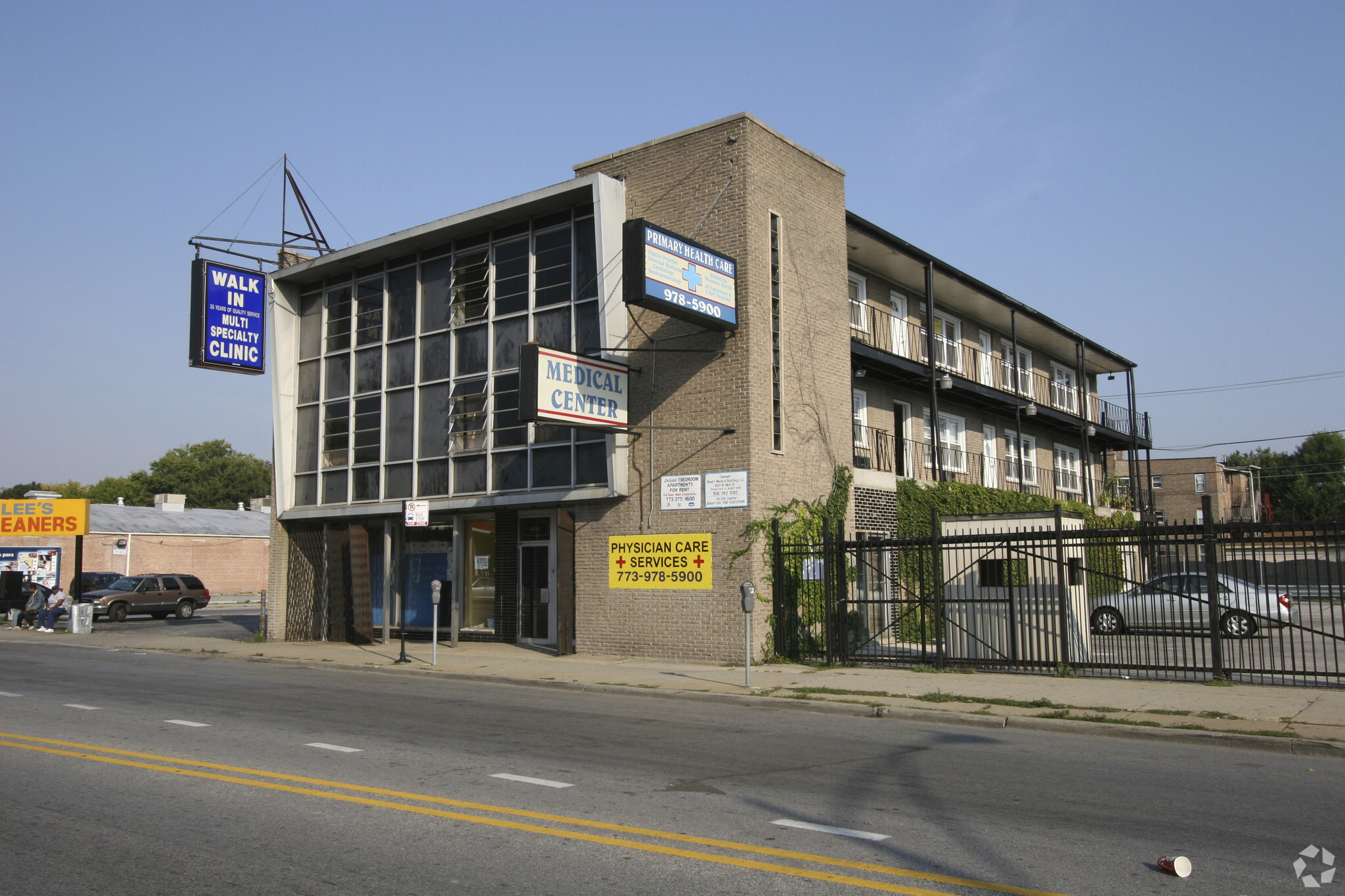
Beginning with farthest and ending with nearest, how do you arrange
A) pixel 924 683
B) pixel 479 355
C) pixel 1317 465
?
pixel 1317 465 < pixel 479 355 < pixel 924 683

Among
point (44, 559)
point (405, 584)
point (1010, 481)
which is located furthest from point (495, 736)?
point (44, 559)

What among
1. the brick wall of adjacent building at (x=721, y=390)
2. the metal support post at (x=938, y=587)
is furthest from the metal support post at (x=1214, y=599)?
the brick wall of adjacent building at (x=721, y=390)

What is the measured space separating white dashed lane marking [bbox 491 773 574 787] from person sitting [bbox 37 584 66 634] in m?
26.9

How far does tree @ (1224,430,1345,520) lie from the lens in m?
75.2

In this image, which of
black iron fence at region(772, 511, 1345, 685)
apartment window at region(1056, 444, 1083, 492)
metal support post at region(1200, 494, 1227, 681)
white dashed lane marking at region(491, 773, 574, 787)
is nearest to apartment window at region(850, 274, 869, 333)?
black iron fence at region(772, 511, 1345, 685)

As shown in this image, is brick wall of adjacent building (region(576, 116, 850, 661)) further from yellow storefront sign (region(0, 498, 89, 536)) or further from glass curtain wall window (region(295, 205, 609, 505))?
yellow storefront sign (region(0, 498, 89, 536))

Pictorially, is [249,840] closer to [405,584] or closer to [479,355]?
[479,355]

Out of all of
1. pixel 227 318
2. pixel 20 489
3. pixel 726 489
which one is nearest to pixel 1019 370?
pixel 726 489

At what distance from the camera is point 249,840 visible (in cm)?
613

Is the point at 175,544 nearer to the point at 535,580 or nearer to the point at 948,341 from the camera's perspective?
the point at 535,580

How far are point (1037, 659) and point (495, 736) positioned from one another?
8.99 m

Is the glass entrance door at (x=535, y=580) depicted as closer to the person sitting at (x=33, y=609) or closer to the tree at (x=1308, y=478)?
the person sitting at (x=33, y=609)

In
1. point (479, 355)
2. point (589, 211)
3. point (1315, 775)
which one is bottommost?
point (1315, 775)

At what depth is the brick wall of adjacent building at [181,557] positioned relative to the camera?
158ft
